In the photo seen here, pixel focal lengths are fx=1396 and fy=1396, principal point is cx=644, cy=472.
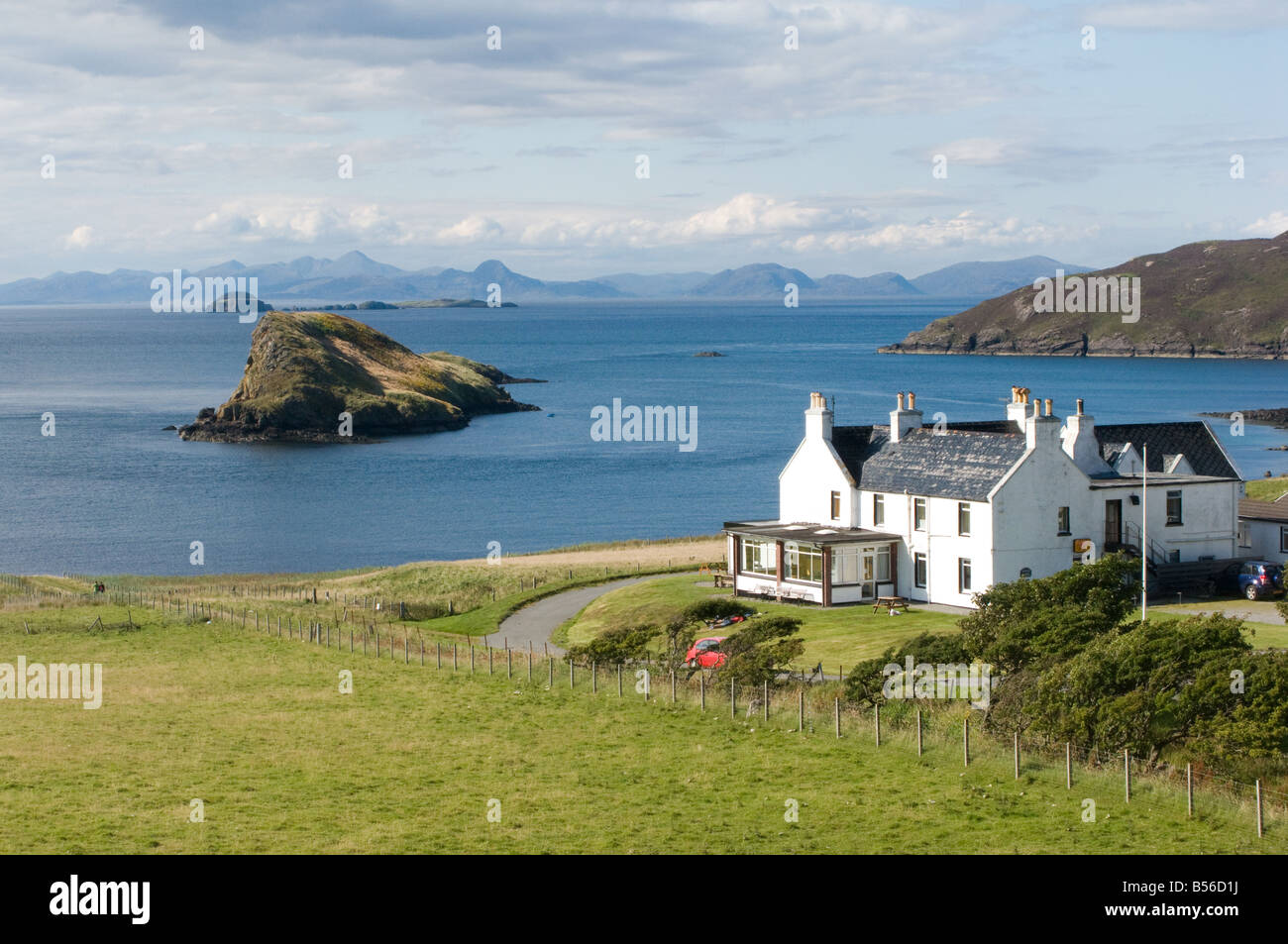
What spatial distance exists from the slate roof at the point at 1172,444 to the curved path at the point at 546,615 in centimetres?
2006

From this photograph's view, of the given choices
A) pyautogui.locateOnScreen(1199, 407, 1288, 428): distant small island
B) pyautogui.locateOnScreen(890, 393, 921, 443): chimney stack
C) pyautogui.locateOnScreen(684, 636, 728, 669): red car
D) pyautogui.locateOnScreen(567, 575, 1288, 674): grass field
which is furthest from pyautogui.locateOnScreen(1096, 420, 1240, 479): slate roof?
pyautogui.locateOnScreen(1199, 407, 1288, 428): distant small island

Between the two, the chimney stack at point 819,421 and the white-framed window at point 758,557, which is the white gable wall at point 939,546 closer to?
the chimney stack at point 819,421

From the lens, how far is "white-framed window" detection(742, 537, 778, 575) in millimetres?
54344

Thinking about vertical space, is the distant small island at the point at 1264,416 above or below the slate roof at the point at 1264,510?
above

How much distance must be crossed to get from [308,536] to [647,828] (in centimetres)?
8094

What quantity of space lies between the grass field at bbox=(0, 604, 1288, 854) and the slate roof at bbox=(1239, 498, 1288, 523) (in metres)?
30.5

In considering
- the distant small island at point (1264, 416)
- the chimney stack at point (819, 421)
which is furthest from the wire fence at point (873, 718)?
the distant small island at point (1264, 416)

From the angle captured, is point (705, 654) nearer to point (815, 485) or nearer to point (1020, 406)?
point (815, 485)

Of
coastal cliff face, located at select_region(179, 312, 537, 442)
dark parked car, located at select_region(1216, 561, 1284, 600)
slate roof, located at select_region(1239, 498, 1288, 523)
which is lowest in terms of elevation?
dark parked car, located at select_region(1216, 561, 1284, 600)

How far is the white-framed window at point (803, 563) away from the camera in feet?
173

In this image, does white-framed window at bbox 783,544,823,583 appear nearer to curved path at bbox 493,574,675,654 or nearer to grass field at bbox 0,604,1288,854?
curved path at bbox 493,574,675,654
